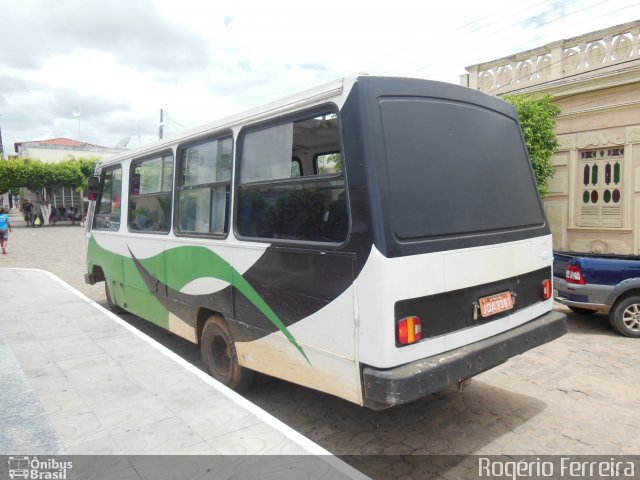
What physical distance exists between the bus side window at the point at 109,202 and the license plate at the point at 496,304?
5543 mm

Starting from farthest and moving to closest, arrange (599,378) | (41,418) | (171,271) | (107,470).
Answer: (171,271), (599,378), (41,418), (107,470)

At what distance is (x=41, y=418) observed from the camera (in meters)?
3.71

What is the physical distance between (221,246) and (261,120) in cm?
124

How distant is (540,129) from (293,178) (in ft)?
31.9

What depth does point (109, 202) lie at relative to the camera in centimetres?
765

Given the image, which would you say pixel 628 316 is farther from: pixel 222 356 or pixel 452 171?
pixel 222 356

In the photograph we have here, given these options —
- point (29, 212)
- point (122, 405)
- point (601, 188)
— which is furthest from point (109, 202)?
point (29, 212)

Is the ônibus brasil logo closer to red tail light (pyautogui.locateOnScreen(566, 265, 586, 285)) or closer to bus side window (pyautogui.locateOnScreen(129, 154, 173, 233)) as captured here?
bus side window (pyautogui.locateOnScreen(129, 154, 173, 233))

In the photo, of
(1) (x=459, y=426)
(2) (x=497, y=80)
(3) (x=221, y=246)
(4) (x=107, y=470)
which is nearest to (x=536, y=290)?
(1) (x=459, y=426)

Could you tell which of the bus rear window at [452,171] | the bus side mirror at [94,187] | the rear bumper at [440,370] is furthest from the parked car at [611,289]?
the bus side mirror at [94,187]

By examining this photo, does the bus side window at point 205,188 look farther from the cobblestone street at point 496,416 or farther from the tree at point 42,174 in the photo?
the tree at point 42,174

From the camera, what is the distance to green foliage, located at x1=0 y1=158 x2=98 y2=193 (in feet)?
105

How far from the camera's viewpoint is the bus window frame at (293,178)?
3.31 m

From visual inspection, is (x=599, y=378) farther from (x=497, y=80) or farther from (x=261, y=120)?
(x=497, y=80)
